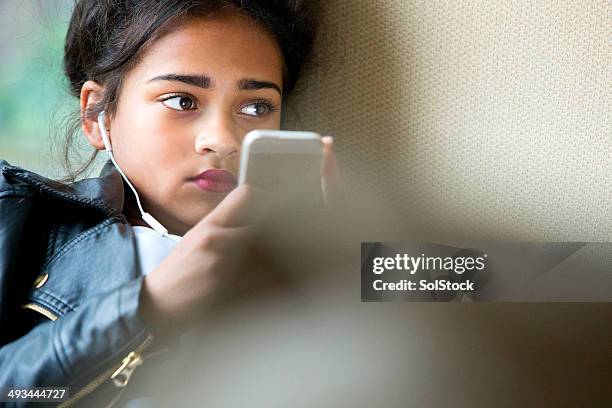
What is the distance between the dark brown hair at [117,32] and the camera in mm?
914

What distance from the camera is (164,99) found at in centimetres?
91

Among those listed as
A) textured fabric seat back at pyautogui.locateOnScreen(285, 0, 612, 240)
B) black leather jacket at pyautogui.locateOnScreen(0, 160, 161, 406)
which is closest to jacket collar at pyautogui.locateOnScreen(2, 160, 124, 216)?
black leather jacket at pyautogui.locateOnScreen(0, 160, 161, 406)

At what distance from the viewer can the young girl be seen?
0.90 metres

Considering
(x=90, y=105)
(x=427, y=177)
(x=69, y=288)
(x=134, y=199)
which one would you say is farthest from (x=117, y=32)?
(x=427, y=177)

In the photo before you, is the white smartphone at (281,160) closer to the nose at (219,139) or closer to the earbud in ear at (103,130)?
the nose at (219,139)

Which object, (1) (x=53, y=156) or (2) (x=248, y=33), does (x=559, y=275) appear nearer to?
(2) (x=248, y=33)

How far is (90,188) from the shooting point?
3.09 feet

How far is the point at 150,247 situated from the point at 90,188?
0.10m

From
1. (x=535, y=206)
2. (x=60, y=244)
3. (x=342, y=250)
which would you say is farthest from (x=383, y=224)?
(x=60, y=244)

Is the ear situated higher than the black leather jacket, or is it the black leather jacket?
the ear

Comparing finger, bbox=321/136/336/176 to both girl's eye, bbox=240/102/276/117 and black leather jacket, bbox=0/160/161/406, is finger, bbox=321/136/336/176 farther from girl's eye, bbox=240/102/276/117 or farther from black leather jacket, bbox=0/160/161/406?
black leather jacket, bbox=0/160/161/406

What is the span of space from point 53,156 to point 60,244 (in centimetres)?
10

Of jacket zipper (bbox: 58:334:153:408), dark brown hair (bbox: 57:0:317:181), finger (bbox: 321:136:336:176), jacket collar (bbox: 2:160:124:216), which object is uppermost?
dark brown hair (bbox: 57:0:317:181)

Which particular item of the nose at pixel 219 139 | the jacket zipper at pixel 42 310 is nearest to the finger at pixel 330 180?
the nose at pixel 219 139
